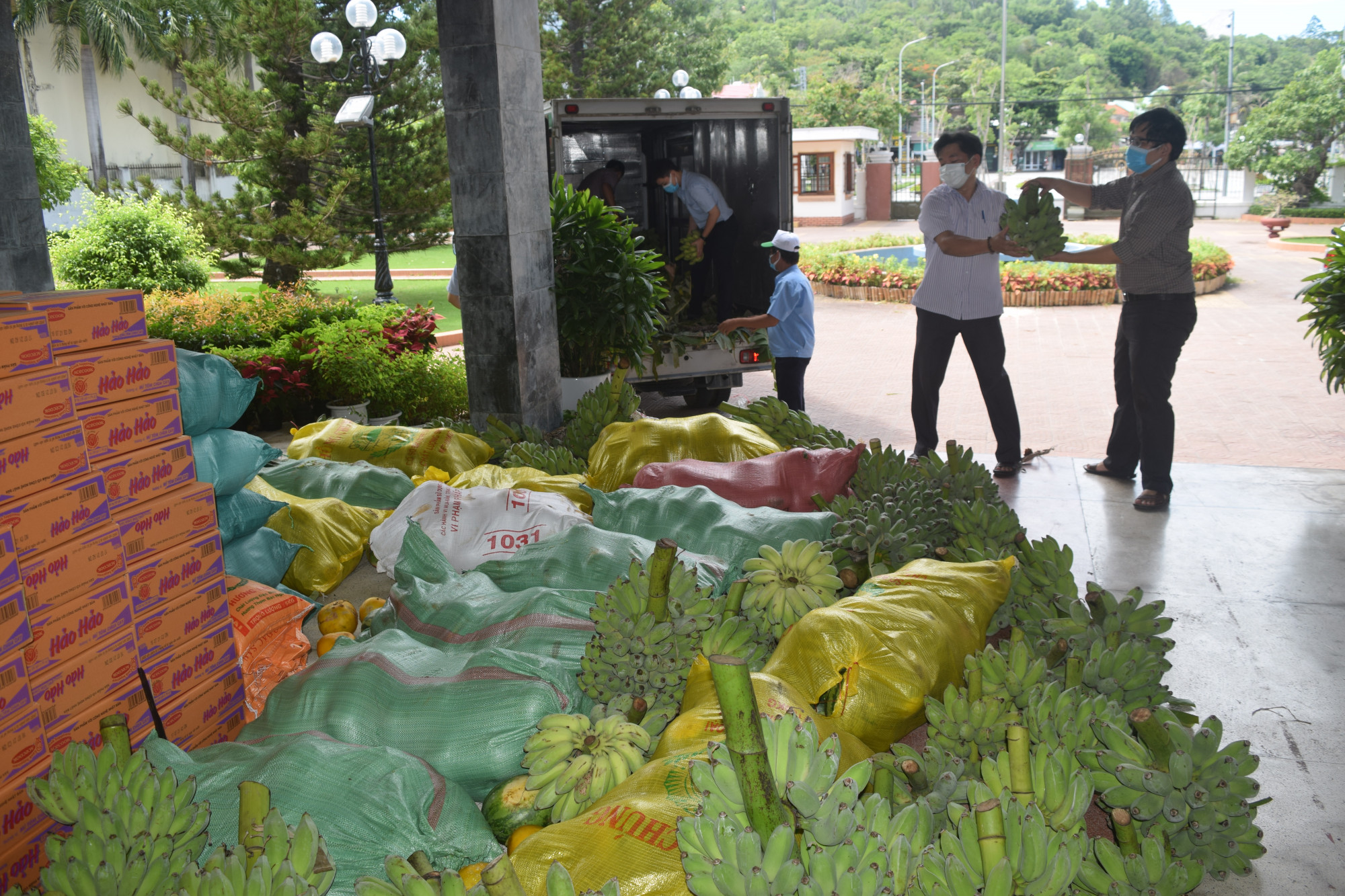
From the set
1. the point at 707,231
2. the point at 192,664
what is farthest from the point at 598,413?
the point at 707,231

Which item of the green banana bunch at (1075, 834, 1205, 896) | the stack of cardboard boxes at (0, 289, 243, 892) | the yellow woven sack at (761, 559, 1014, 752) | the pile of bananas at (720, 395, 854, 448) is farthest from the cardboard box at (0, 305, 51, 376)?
the pile of bananas at (720, 395, 854, 448)

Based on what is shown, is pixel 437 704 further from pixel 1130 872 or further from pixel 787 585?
pixel 1130 872

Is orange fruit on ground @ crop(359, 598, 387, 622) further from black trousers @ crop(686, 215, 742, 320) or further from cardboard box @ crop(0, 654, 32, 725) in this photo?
black trousers @ crop(686, 215, 742, 320)

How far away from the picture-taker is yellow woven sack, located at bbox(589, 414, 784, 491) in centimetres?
443

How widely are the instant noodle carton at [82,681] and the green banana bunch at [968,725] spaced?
6.61ft

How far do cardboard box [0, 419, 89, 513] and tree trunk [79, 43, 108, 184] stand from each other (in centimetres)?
3491

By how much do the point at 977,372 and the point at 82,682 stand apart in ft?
17.0

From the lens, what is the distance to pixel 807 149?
34.5m

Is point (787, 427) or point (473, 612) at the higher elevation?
point (787, 427)

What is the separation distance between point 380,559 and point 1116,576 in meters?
3.39

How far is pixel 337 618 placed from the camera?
3400 millimetres

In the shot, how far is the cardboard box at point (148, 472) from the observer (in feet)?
7.86

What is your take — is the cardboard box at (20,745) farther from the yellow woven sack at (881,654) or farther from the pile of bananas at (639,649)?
the yellow woven sack at (881,654)

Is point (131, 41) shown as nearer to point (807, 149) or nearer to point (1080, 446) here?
point (807, 149)
